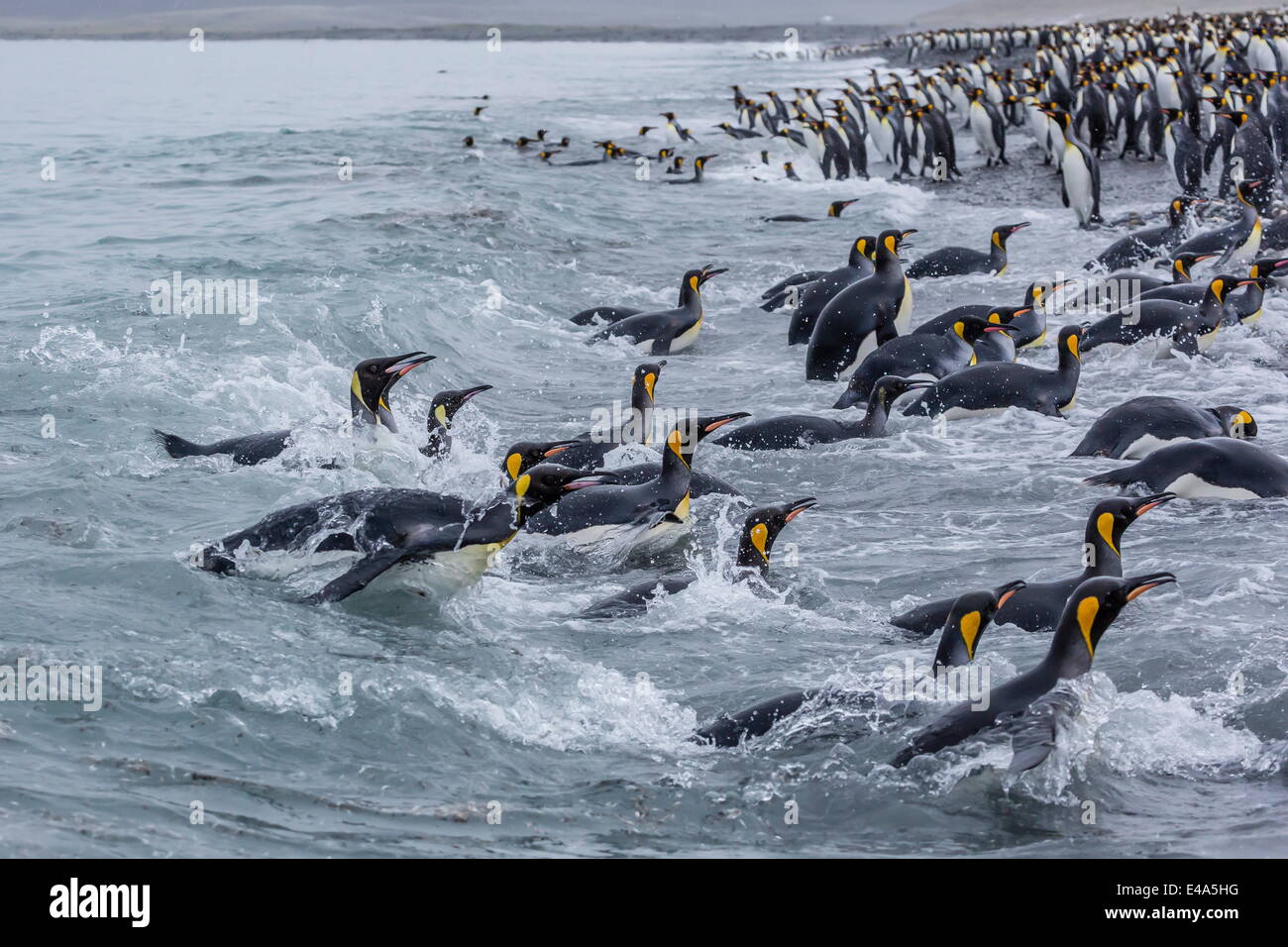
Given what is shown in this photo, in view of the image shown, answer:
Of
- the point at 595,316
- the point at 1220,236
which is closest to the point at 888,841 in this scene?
the point at 595,316

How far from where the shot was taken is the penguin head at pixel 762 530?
5.84 m

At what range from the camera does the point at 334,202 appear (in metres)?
17.7

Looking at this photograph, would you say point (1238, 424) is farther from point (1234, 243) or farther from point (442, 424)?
point (1234, 243)

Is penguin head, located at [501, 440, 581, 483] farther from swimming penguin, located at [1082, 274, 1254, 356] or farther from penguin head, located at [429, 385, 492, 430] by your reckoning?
swimming penguin, located at [1082, 274, 1254, 356]

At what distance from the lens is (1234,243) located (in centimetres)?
1125

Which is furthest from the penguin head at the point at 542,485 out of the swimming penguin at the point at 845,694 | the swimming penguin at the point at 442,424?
the swimming penguin at the point at 442,424

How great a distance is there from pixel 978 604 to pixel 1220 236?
7.96 metres

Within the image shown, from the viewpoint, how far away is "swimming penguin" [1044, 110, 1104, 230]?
49.0 feet

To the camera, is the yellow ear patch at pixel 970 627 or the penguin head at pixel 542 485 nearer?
the yellow ear patch at pixel 970 627

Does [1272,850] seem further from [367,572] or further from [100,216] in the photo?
[100,216]

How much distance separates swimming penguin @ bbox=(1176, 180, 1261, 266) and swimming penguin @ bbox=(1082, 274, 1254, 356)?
6.51ft

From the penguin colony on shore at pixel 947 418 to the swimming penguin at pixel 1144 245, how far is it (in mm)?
19

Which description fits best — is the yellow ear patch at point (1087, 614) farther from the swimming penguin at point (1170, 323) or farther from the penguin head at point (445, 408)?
the swimming penguin at point (1170, 323)

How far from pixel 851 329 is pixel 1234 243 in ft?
12.1
